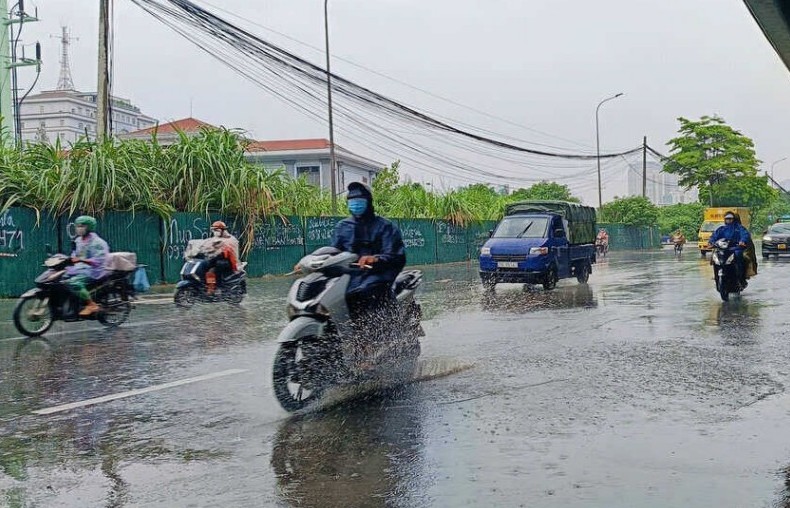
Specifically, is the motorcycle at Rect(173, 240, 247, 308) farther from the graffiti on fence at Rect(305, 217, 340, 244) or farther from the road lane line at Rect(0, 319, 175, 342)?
the graffiti on fence at Rect(305, 217, 340, 244)

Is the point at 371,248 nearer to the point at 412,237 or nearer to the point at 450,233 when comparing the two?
the point at 412,237

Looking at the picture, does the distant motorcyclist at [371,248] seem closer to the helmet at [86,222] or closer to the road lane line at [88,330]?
the helmet at [86,222]

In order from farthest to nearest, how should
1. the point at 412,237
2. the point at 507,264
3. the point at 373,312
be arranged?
the point at 412,237
the point at 507,264
the point at 373,312

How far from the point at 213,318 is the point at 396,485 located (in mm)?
9094

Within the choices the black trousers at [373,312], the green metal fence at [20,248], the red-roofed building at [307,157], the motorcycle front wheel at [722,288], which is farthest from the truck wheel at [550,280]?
the red-roofed building at [307,157]

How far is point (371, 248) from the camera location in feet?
23.5

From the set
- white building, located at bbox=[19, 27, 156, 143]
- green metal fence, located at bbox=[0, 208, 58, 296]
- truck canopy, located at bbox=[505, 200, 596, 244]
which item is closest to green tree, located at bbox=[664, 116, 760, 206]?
truck canopy, located at bbox=[505, 200, 596, 244]

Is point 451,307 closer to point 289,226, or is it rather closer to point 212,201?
point 212,201

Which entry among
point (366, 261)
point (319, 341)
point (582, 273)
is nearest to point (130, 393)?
point (319, 341)

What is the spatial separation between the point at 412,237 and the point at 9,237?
18310 millimetres

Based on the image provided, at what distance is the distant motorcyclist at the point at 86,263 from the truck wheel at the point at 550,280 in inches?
381

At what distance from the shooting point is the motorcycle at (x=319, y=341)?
6145 mm

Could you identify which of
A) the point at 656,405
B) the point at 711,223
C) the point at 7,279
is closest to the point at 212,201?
the point at 7,279

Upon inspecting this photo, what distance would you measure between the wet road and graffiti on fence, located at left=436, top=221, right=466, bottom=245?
25.5 metres
